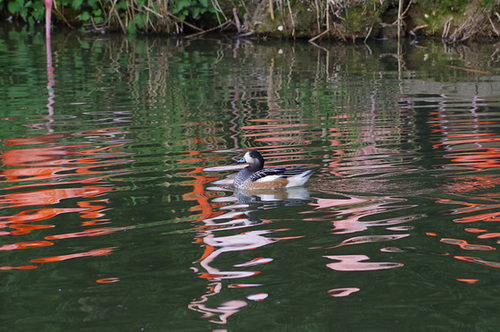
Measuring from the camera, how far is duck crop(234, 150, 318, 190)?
5855 millimetres

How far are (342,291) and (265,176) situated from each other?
207 cm

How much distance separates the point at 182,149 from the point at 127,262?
9.51 ft

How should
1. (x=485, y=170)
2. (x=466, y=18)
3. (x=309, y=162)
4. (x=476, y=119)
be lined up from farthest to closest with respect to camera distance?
1. (x=466, y=18)
2. (x=476, y=119)
3. (x=309, y=162)
4. (x=485, y=170)

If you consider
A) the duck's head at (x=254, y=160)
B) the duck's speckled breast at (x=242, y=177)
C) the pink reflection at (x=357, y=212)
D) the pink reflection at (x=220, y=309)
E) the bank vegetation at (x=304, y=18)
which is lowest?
the pink reflection at (x=220, y=309)

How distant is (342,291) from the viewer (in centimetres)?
403

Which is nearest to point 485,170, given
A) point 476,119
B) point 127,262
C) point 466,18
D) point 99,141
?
point 476,119

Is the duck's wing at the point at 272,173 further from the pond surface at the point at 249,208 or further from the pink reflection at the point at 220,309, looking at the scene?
the pink reflection at the point at 220,309

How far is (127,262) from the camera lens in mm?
4473

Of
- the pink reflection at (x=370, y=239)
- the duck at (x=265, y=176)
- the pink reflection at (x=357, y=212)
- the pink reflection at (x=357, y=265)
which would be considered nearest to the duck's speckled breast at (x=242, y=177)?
the duck at (x=265, y=176)

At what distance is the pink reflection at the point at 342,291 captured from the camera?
3.99 meters

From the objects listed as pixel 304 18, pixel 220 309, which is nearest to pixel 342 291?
pixel 220 309

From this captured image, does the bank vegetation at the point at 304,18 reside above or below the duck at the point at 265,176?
above

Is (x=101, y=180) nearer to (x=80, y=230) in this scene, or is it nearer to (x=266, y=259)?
(x=80, y=230)

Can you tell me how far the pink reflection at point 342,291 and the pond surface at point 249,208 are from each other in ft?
0.04
